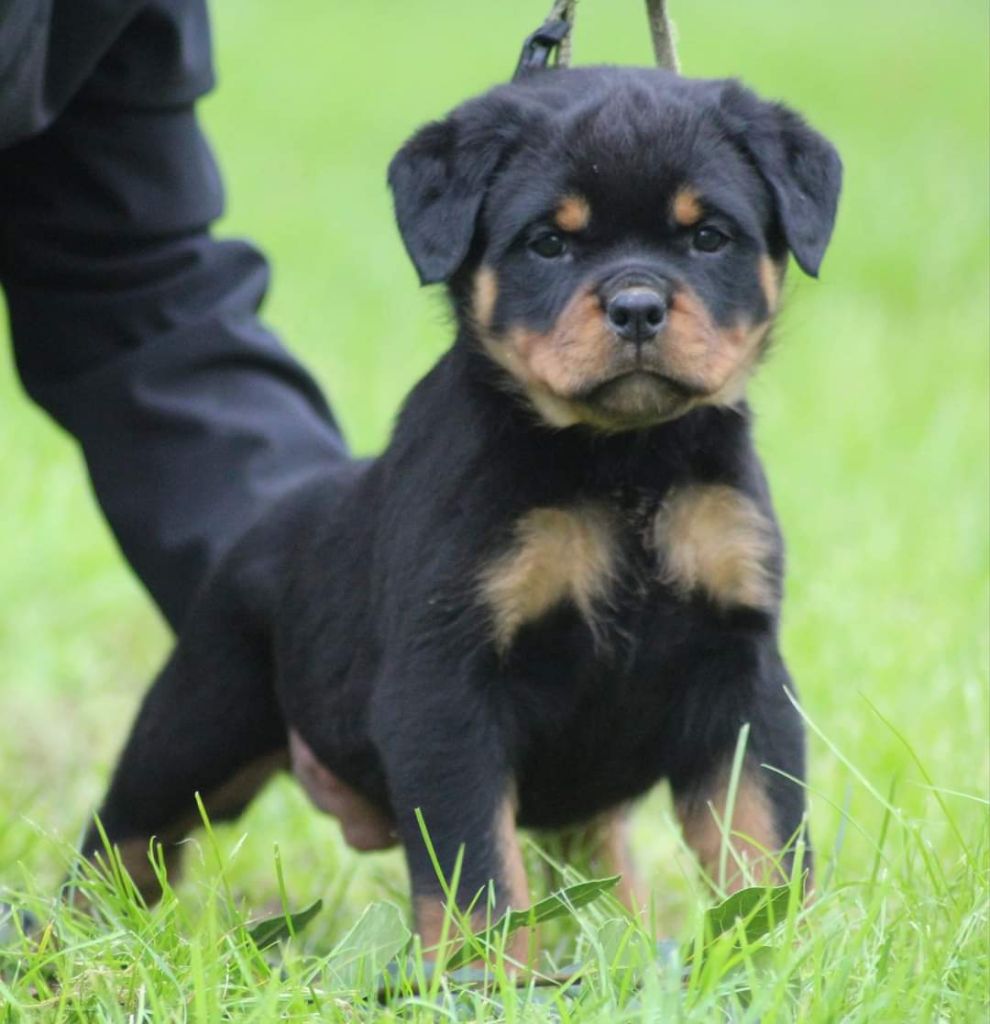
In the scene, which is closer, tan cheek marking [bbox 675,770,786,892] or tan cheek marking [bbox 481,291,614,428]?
tan cheek marking [bbox 481,291,614,428]

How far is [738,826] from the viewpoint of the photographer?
298 centimetres

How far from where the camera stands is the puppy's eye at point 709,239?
2904 mm

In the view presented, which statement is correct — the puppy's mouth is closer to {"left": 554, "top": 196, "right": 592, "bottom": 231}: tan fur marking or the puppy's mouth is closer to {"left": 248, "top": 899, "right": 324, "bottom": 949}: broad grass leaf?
{"left": 554, "top": 196, "right": 592, "bottom": 231}: tan fur marking

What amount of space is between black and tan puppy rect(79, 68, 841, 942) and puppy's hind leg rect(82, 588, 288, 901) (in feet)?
1.44

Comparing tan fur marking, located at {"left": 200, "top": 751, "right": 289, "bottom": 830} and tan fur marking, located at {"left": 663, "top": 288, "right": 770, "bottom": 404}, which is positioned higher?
tan fur marking, located at {"left": 663, "top": 288, "right": 770, "bottom": 404}

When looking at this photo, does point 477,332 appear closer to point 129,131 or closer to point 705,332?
point 705,332

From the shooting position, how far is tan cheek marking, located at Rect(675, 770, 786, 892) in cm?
297

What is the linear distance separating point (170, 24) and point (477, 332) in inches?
49.0

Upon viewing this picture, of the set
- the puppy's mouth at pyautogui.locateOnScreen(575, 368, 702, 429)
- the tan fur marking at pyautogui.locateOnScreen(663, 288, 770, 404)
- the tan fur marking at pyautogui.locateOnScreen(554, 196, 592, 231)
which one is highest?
Result: the tan fur marking at pyautogui.locateOnScreen(554, 196, 592, 231)

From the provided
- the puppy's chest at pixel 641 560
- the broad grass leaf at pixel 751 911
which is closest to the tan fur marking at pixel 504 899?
the puppy's chest at pixel 641 560

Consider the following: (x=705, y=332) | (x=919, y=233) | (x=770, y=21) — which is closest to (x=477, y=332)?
(x=705, y=332)

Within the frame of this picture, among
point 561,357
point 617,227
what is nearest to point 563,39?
point 617,227

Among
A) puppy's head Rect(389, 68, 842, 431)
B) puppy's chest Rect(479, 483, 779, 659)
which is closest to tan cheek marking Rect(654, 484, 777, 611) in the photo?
puppy's chest Rect(479, 483, 779, 659)

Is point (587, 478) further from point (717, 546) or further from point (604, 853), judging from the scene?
point (604, 853)
